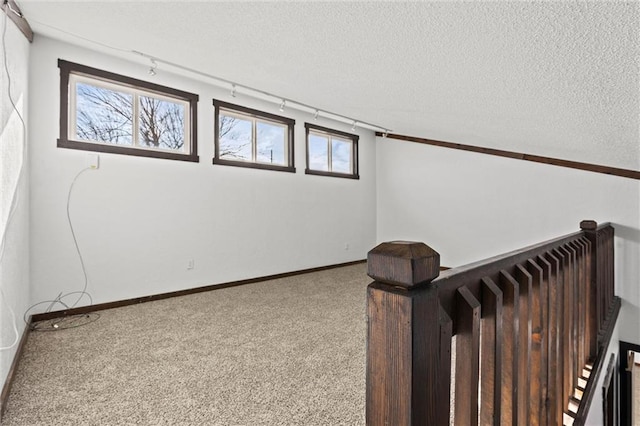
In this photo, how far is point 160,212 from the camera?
3.59m

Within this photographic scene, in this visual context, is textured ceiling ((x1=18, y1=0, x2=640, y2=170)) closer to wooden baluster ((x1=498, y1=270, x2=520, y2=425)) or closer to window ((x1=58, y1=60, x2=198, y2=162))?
window ((x1=58, y1=60, x2=198, y2=162))

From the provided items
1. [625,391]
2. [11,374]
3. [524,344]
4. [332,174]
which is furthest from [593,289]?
[332,174]

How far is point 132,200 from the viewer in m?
3.39

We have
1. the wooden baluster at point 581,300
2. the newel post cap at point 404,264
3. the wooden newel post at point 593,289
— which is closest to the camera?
the newel post cap at point 404,264

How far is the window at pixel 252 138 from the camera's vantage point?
423cm

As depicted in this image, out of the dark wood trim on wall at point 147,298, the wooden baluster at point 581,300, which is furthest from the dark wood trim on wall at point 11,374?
the wooden baluster at point 581,300

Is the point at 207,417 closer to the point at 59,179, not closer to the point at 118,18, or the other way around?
the point at 118,18

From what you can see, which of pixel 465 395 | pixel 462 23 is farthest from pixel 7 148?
pixel 465 395

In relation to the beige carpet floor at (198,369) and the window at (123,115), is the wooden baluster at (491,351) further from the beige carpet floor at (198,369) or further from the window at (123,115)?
the window at (123,115)

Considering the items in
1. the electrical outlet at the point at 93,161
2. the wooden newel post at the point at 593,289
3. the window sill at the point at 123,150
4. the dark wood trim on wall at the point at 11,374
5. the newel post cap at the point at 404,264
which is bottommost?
the dark wood trim on wall at the point at 11,374

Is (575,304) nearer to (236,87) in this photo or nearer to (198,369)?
(198,369)

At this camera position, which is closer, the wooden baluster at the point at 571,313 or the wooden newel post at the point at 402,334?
the wooden newel post at the point at 402,334

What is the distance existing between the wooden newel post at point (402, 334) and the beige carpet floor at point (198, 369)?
124 centimetres

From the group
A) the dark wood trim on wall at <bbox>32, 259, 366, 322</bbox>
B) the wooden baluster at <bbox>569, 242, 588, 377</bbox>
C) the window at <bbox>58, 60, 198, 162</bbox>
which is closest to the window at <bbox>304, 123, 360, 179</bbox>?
the dark wood trim on wall at <bbox>32, 259, 366, 322</bbox>
